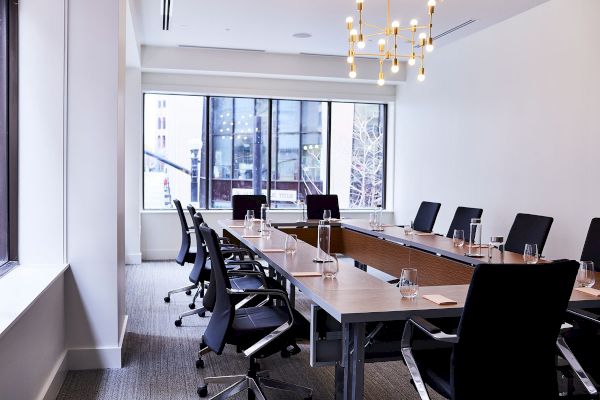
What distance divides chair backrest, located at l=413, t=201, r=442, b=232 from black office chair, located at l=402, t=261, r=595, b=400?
4.13m

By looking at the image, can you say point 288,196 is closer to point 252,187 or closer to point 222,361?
point 252,187

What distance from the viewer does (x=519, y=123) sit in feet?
21.2

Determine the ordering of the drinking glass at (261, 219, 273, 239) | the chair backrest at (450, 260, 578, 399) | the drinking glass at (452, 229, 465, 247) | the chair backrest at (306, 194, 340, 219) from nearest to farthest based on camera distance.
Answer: the chair backrest at (450, 260, 578, 399) → the drinking glass at (452, 229, 465, 247) → the drinking glass at (261, 219, 273, 239) → the chair backrest at (306, 194, 340, 219)

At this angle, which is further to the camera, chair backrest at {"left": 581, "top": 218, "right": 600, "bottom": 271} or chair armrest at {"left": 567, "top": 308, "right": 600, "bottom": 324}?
chair backrest at {"left": 581, "top": 218, "right": 600, "bottom": 271}

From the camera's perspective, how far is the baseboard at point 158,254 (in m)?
8.79

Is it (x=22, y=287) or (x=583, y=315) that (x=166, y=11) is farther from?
(x=583, y=315)

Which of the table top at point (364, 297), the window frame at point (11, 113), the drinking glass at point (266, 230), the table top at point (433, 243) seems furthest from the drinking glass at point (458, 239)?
the window frame at point (11, 113)

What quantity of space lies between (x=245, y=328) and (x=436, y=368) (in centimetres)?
103

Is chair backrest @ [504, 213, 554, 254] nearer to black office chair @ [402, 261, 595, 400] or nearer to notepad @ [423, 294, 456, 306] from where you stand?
notepad @ [423, 294, 456, 306]

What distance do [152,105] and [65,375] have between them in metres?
5.76

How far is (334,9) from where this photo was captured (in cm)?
625

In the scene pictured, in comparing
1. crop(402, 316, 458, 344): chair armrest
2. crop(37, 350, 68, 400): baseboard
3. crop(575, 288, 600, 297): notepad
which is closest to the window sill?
crop(37, 350, 68, 400): baseboard

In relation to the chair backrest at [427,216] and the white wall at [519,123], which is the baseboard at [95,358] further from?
the white wall at [519,123]

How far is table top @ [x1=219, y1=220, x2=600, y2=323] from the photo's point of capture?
7.95 ft
